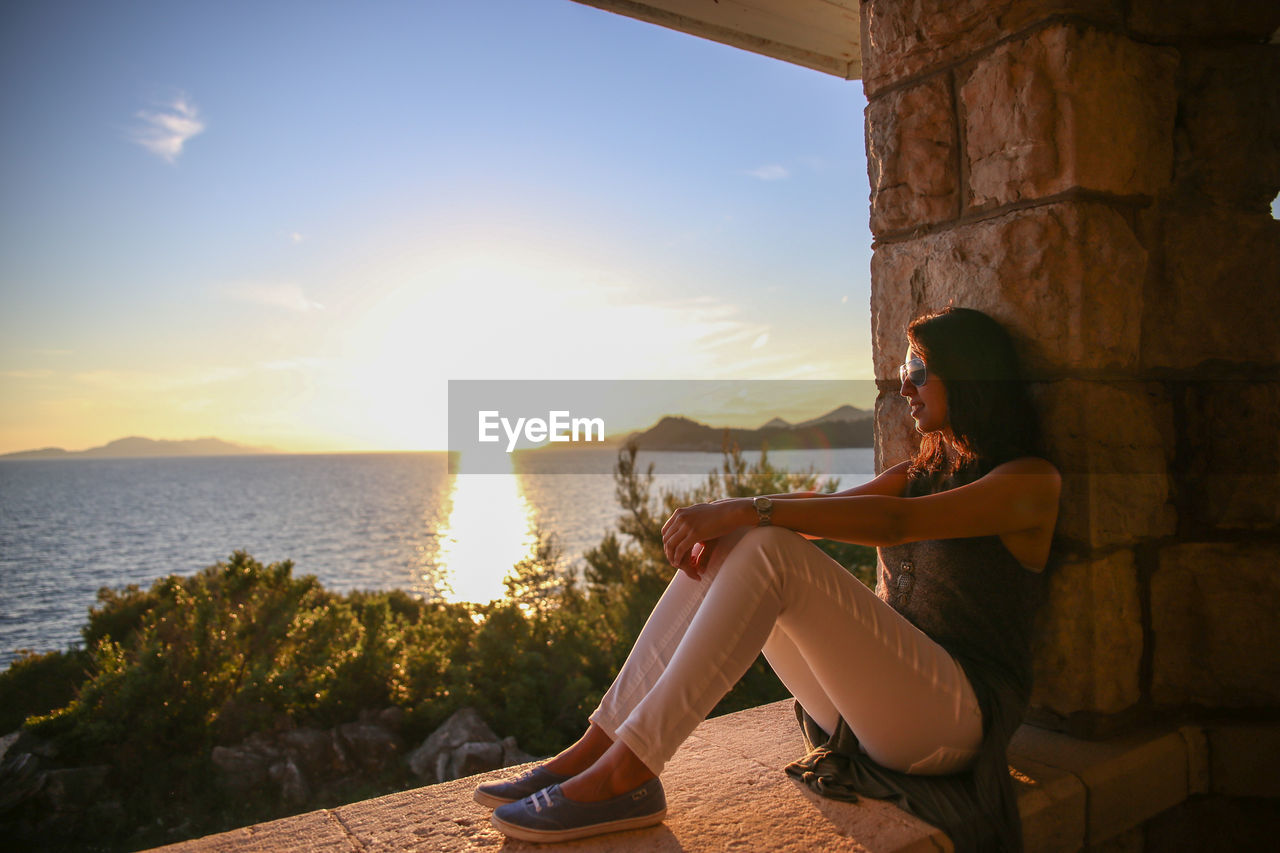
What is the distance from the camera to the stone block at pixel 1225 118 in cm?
165

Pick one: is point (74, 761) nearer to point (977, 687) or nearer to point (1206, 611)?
Result: point (977, 687)

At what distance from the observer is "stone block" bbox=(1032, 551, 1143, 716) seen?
4.96 feet

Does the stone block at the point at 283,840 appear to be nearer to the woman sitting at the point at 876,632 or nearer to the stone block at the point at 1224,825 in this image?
the woman sitting at the point at 876,632

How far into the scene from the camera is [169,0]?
23.0 metres

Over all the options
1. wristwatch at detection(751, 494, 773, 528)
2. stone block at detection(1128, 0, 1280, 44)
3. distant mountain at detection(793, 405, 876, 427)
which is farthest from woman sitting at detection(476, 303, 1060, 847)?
distant mountain at detection(793, 405, 876, 427)

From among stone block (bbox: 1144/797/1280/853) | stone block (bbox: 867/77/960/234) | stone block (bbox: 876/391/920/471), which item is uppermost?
stone block (bbox: 867/77/960/234)

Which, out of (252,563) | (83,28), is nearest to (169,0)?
(83,28)

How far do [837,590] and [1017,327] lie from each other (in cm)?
74

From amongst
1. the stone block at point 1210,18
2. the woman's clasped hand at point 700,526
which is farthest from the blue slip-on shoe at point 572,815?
the stone block at point 1210,18

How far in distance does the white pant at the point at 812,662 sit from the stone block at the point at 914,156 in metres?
0.95

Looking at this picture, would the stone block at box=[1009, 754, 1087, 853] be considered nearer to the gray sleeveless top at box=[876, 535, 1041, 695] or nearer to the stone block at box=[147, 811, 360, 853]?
the gray sleeveless top at box=[876, 535, 1041, 695]

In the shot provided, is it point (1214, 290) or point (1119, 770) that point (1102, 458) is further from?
point (1119, 770)

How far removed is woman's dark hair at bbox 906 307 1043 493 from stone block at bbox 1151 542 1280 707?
502mm

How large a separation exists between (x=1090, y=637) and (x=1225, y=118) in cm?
122
